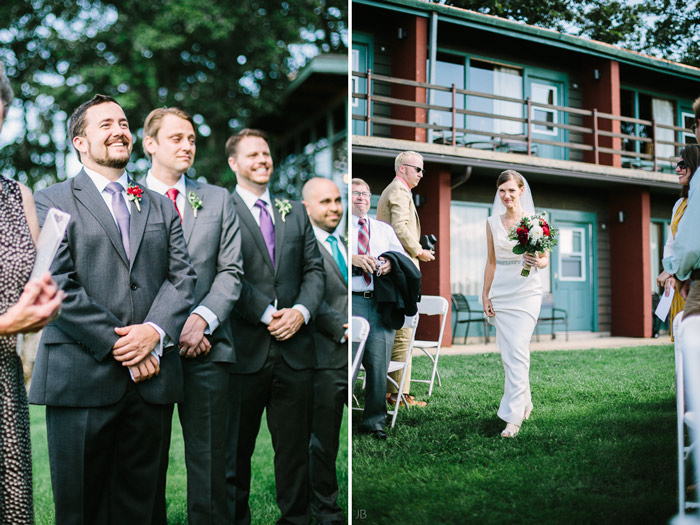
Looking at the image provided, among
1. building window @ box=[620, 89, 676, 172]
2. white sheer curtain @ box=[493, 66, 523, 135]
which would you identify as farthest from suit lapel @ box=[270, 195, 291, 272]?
building window @ box=[620, 89, 676, 172]

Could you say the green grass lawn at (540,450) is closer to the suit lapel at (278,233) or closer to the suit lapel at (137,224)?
the suit lapel at (278,233)

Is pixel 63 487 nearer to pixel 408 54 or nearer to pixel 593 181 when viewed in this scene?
pixel 408 54

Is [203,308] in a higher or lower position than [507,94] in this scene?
lower

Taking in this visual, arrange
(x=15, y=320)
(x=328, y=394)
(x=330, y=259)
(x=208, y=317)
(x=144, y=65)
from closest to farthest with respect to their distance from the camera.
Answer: (x=15, y=320)
(x=208, y=317)
(x=328, y=394)
(x=330, y=259)
(x=144, y=65)

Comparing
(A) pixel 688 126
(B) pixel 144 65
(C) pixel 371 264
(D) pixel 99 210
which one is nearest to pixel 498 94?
(A) pixel 688 126

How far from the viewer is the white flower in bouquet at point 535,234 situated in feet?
9.80

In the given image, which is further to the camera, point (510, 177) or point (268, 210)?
point (268, 210)

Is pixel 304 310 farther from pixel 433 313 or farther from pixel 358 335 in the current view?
pixel 433 313

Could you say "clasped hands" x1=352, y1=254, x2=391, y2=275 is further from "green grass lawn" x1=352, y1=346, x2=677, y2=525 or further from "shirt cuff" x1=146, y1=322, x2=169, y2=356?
"shirt cuff" x1=146, y1=322, x2=169, y2=356

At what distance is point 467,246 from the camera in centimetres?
308

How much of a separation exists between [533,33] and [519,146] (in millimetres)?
633

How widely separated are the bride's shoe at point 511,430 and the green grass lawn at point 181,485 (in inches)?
58.3

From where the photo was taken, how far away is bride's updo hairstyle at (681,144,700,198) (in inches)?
118

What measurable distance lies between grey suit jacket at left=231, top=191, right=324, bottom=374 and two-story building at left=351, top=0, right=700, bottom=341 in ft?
3.30
